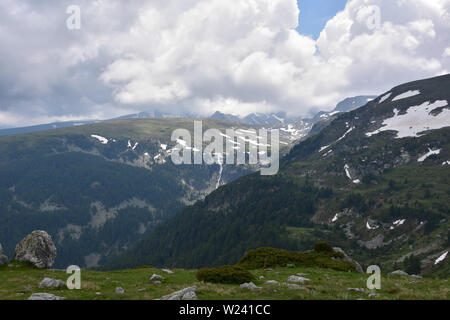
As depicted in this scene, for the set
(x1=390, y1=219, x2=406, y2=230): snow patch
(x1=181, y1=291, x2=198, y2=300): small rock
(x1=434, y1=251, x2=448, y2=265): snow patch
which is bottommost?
(x1=434, y1=251, x2=448, y2=265): snow patch

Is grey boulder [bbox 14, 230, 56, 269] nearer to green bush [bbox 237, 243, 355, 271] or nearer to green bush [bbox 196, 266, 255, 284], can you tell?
green bush [bbox 237, 243, 355, 271]

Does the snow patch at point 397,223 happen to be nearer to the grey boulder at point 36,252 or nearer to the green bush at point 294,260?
the green bush at point 294,260

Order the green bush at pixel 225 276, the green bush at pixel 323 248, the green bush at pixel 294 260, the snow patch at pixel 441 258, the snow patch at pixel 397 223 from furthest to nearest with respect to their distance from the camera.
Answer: the snow patch at pixel 397 223 < the snow patch at pixel 441 258 < the green bush at pixel 323 248 < the green bush at pixel 294 260 < the green bush at pixel 225 276

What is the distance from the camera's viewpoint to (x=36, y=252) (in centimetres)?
4309

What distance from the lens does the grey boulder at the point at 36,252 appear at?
140ft

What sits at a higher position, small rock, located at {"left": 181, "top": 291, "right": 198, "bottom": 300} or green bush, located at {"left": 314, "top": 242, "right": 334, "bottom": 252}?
small rock, located at {"left": 181, "top": 291, "right": 198, "bottom": 300}

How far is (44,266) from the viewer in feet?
143

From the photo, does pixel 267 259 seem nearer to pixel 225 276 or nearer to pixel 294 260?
pixel 294 260

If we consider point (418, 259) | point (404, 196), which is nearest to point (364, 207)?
point (404, 196)

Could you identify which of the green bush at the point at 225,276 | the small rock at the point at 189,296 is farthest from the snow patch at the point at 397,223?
the small rock at the point at 189,296

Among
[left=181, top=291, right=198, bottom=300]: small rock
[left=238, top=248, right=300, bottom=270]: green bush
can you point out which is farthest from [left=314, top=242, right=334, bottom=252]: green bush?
[left=181, top=291, right=198, bottom=300]: small rock

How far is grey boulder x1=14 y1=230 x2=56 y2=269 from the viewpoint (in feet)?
140

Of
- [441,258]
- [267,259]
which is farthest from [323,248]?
[441,258]
